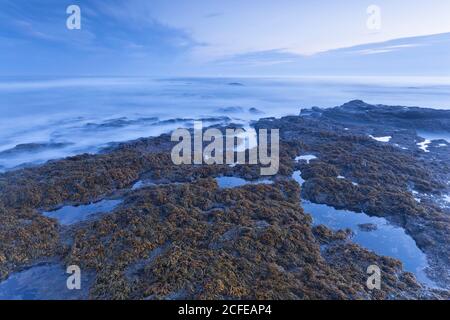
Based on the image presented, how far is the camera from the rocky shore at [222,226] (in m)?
8.20

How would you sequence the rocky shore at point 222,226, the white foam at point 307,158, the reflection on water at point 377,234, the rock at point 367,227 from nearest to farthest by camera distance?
the rocky shore at point 222,226, the reflection on water at point 377,234, the rock at point 367,227, the white foam at point 307,158

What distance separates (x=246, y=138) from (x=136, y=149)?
945cm

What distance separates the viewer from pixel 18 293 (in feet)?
25.9

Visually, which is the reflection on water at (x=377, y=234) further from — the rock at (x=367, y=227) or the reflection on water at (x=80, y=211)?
the reflection on water at (x=80, y=211)

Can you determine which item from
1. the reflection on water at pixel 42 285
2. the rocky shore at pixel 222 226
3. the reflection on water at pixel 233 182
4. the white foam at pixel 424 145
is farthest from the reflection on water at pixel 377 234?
the white foam at pixel 424 145

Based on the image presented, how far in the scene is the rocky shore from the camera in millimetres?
8203

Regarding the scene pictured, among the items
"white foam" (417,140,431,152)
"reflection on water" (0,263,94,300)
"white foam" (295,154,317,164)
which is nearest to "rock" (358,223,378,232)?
"white foam" (295,154,317,164)

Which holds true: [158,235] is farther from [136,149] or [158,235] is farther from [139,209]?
[136,149]

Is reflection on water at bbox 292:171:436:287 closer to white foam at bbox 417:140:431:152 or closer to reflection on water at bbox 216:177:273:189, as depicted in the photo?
reflection on water at bbox 216:177:273:189

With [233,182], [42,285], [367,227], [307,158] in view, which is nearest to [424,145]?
[307,158]

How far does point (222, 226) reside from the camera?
1063 centimetres

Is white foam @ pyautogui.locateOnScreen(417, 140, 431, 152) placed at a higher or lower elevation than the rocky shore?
higher

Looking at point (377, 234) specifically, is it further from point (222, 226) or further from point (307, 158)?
point (307, 158)

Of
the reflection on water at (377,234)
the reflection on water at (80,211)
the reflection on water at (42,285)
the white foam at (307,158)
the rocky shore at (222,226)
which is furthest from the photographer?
the white foam at (307,158)
